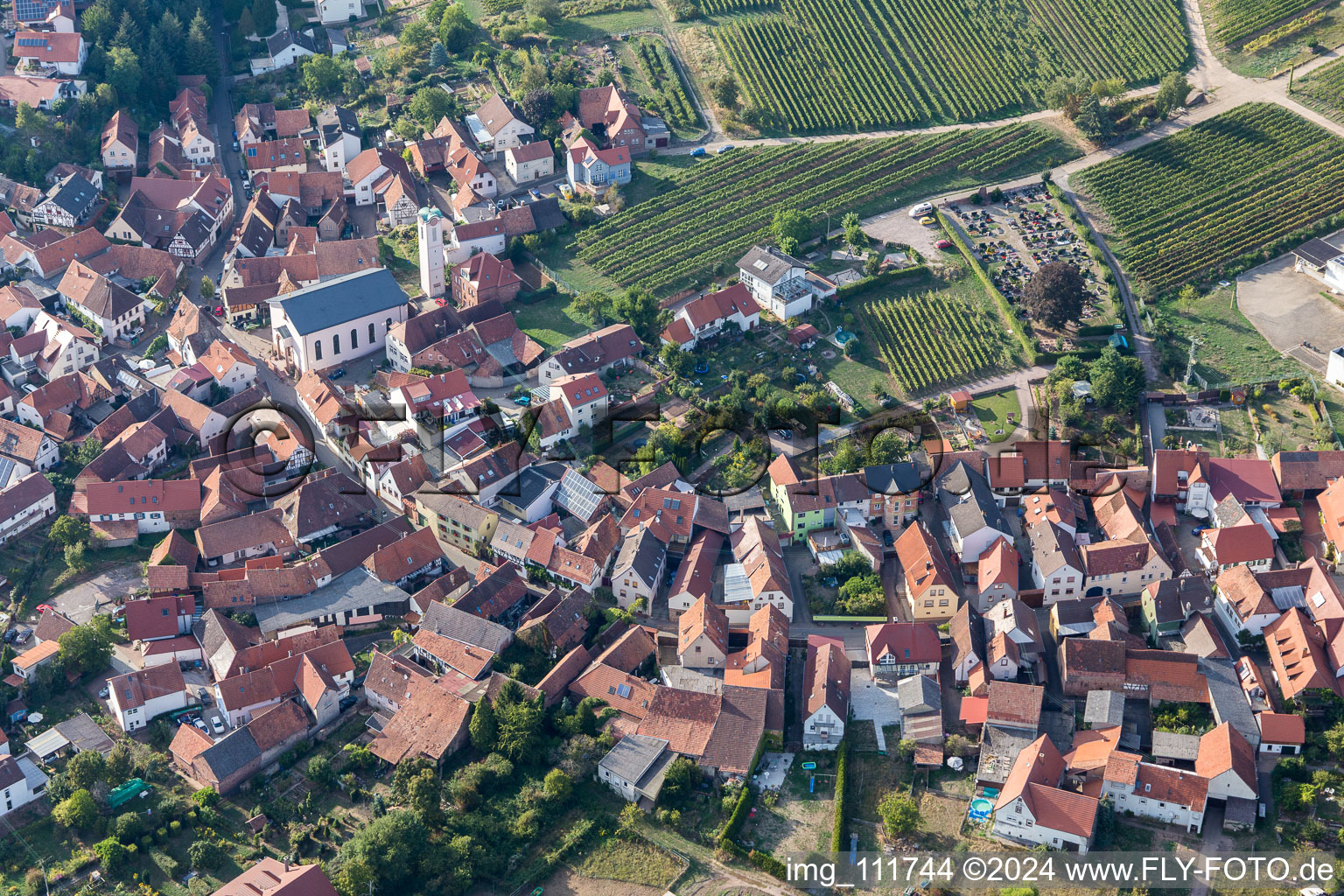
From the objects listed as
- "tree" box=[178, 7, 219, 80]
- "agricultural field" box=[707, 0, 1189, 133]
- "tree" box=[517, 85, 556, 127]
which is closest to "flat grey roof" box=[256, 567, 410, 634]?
"tree" box=[517, 85, 556, 127]

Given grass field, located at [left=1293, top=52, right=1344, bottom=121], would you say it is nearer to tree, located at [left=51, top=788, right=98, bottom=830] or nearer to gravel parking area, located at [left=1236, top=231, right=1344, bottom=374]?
gravel parking area, located at [left=1236, top=231, right=1344, bottom=374]

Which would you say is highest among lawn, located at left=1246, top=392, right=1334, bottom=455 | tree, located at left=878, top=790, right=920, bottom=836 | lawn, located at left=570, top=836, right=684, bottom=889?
lawn, located at left=1246, top=392, right=1334, bottom=455

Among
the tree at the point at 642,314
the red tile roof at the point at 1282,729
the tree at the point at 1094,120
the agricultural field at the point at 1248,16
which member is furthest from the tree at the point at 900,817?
the agricultural field at the point at 1248,16

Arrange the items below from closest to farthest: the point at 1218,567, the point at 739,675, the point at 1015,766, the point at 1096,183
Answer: the point at 1015,766 < the point at 739,675 < the point at 1218,567 < the point at 1096,183

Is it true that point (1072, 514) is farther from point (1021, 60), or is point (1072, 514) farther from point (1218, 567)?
point (1021, 60)

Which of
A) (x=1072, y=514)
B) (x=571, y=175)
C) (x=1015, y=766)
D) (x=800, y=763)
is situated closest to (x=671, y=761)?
(x=800, y=763)

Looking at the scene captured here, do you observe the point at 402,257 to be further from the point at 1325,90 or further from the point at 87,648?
the point at 1325,90
